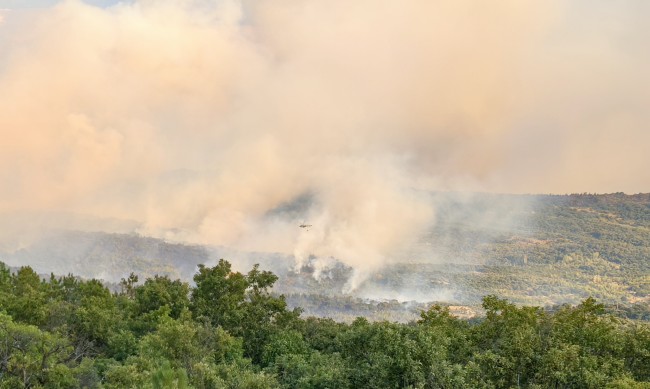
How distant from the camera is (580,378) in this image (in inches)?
1374

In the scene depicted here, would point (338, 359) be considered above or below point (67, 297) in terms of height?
below

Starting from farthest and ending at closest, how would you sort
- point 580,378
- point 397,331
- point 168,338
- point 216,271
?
point 216,271, point 168,338, point 397,331, point 580,378

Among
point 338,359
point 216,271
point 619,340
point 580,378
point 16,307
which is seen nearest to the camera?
point 580,378

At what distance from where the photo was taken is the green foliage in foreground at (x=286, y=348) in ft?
116

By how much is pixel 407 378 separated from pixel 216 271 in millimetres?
42350

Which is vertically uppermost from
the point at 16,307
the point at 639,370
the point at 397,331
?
the point at 16,307

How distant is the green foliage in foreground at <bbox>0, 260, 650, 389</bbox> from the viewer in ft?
116

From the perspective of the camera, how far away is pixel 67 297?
3248 inches

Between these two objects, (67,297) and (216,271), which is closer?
(216,271)

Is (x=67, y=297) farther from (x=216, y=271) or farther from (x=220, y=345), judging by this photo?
(x=220, y=345)

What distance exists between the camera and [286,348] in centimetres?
6419

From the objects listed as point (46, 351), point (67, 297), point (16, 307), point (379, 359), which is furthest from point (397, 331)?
point (67, 297)

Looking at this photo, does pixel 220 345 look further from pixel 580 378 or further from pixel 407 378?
pixel 580 378

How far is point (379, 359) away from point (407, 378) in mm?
2540
